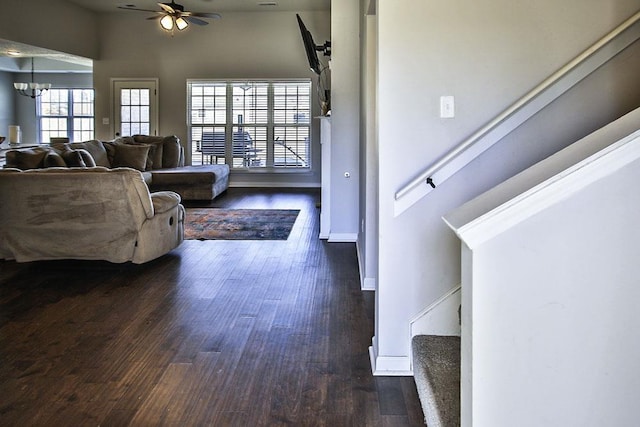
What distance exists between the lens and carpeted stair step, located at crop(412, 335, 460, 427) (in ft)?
6.54

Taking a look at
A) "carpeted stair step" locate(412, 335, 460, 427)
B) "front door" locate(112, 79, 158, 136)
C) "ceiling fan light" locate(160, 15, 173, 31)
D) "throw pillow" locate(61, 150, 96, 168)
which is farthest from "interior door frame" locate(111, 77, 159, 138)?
"carpeted stair step" locate(412, 335, 460, 427)

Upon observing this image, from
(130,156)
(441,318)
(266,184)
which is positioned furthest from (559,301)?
(266,184)

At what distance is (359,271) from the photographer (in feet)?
15.3

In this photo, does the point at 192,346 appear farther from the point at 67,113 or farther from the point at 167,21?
the point at 67,113

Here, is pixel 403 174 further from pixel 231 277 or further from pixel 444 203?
pixel 231 277

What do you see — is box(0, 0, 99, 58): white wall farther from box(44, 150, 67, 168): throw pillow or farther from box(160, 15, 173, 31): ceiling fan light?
box(44, 150, 67, 168): throw pillow

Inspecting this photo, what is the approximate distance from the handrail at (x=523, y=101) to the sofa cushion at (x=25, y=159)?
570 centimetres

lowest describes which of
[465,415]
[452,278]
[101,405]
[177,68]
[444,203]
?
[101,405]

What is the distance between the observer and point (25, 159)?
6.62 metres

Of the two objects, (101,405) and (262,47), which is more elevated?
(262,47)

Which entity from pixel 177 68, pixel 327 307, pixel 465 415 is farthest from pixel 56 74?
pixel 465 415

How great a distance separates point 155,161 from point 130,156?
0.65 m

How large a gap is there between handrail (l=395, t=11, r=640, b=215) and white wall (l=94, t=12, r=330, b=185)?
8.46 meters

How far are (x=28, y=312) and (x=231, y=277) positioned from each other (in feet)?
4.95
